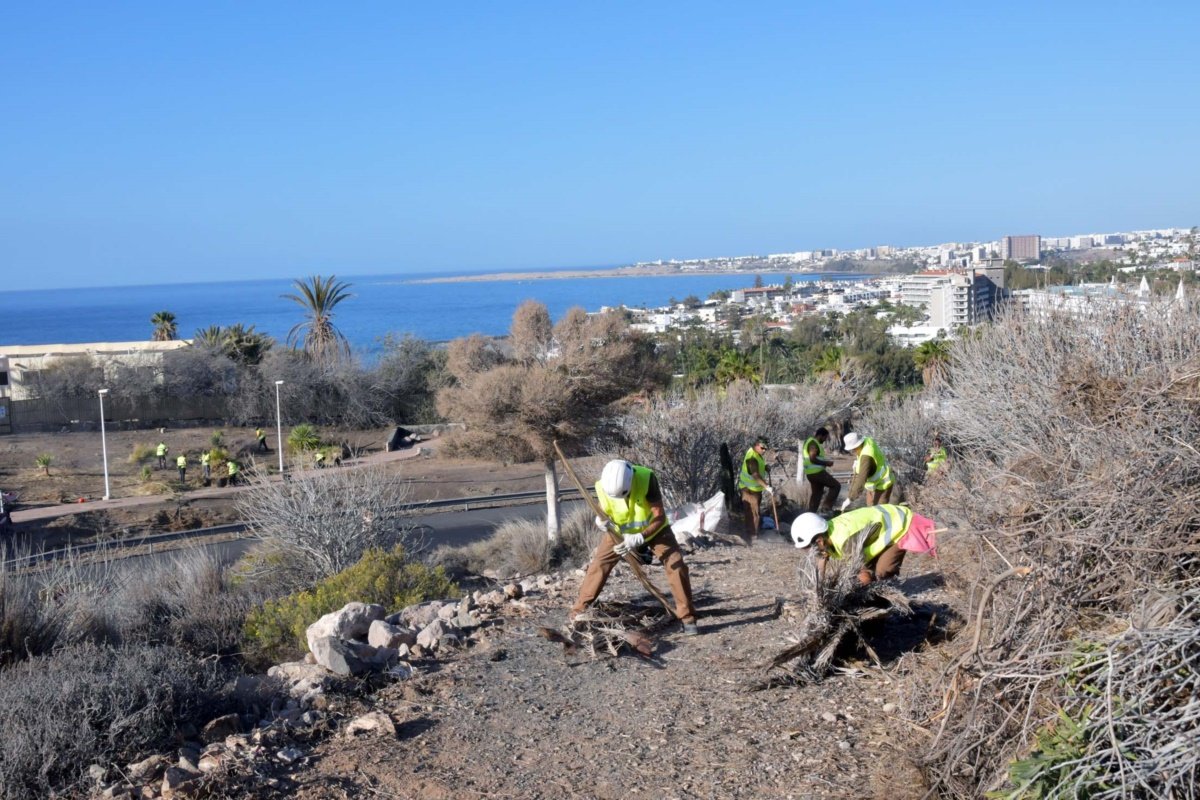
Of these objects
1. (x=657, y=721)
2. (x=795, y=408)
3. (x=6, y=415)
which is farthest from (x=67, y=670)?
(x=6, y=415)

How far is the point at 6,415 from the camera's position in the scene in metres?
44.9

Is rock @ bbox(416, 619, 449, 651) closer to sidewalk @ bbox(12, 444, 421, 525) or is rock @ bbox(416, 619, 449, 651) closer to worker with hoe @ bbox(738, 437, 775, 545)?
worker with hoe @ bbox(738, 437, 775, 545)

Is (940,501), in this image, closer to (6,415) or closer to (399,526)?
(399,526)

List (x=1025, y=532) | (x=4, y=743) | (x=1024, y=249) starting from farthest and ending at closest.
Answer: (x=1024, y=249)
(x=4, y=743)
(x=1025, y=532)

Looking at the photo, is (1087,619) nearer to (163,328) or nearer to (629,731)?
(629,731)

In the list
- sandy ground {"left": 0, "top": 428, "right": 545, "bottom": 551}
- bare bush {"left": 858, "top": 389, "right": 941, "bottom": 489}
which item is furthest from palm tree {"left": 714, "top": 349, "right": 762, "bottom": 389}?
bare bush {"left": 858, "top": 389, "right": 941, "bottom": 489}

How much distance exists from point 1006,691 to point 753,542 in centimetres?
806

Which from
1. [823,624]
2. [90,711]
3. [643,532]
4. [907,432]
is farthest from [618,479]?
[907,432]

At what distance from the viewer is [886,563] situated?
8.42 m

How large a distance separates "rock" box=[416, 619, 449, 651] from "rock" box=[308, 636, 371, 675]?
0.67m

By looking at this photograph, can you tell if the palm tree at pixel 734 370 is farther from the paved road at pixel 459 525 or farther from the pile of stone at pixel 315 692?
the pile of stone at pixel 315 692

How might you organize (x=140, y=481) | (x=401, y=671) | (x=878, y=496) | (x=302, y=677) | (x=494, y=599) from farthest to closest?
1. (x=140, y=481)
2. (x=878, y=496)
3. (x=494, y=599)
4. (x=401, y=671)
5. (x=302, y=677)

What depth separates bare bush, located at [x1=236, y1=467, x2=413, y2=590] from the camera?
586 inches

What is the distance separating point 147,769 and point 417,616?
3.51 metres
